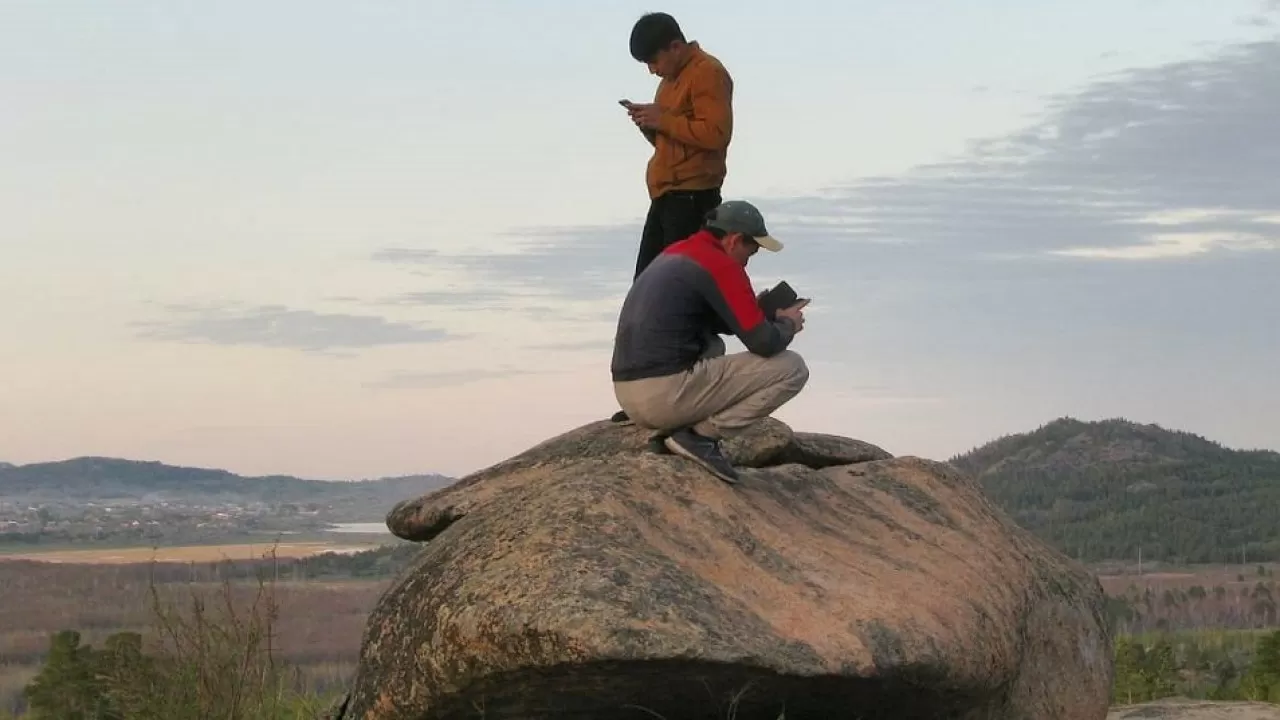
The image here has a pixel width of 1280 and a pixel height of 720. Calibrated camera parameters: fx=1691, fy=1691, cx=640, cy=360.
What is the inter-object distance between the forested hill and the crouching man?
38761 mm

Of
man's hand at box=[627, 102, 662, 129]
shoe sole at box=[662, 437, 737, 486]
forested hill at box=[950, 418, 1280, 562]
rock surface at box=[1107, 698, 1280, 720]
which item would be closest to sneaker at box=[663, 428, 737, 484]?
shoe sole at box=[662, 437, 737, 486]

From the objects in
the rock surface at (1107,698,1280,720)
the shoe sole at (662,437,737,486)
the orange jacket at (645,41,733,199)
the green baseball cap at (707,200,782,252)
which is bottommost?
the rock surface at (1107,698,1280,720)

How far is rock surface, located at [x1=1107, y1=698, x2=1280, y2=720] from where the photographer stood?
51.9 ft

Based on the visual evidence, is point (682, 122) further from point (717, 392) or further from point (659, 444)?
point (659, 444)

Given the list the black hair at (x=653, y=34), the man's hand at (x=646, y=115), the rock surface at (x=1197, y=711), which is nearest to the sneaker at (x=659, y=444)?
the man's hand at (x=646, y=115)

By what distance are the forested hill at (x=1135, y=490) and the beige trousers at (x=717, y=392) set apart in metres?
38.7

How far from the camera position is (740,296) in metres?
10.8

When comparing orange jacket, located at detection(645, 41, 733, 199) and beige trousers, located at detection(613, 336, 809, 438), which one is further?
orange jacket, located at detection(645, 41, 733, 199)

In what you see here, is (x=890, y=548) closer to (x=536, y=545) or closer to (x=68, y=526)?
(x=536, y=545)

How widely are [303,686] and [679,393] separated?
540 cm

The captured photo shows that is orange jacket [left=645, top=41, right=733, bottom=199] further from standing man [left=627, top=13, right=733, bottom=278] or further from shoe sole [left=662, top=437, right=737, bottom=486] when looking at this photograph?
shoe sole [left=662, top=437, right=737, bottom=486]

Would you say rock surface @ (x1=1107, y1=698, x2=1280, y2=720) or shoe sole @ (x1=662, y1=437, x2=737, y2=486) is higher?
shoe sole @ (x1=662, y1=437, x2=737, y2=486)

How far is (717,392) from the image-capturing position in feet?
36.1

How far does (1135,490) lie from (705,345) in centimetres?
4678
